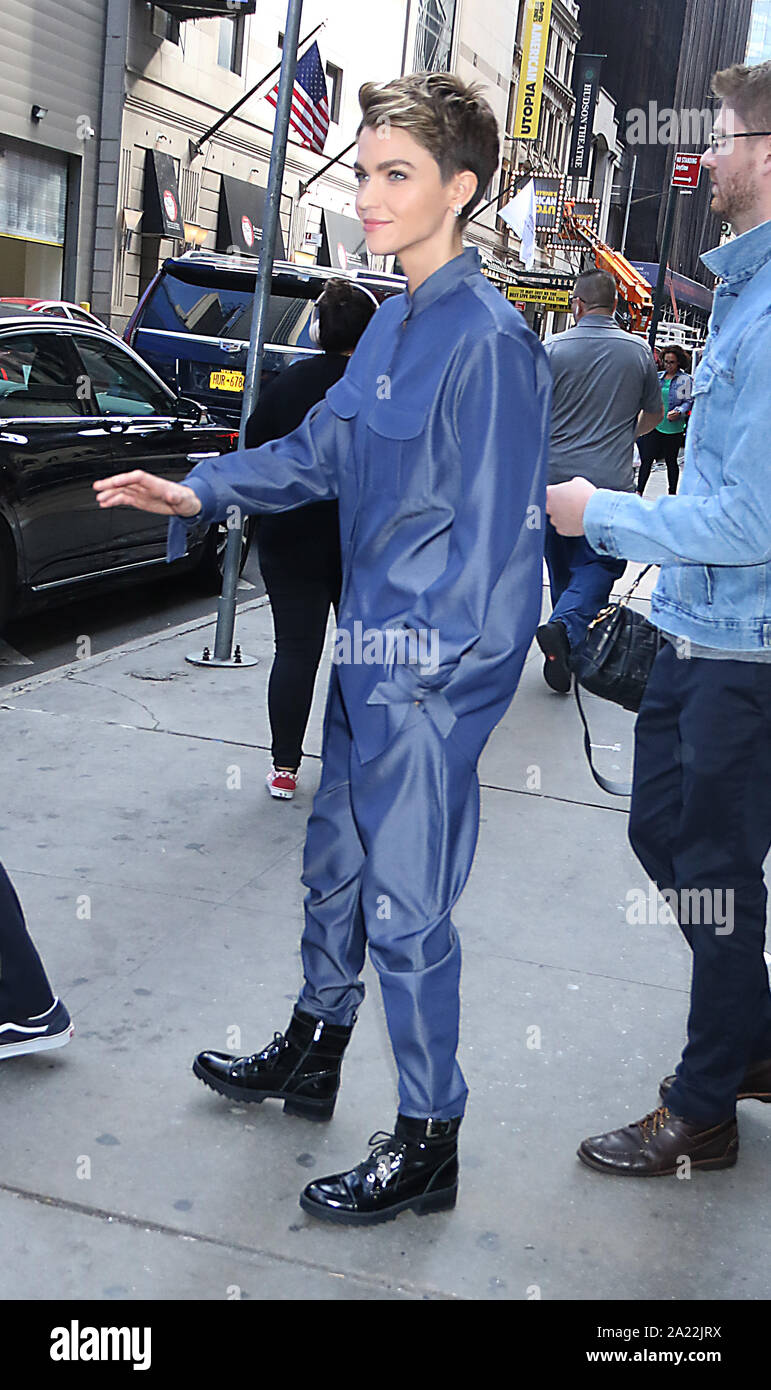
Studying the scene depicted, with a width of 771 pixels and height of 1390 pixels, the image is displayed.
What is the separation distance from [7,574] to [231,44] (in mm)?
18257

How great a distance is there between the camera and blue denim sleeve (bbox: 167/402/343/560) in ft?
8.96

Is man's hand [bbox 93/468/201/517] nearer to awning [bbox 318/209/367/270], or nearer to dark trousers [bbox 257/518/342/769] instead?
dark trousers [bbox 257/518/342/769]

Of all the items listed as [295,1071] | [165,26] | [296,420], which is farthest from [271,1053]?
[165,26]

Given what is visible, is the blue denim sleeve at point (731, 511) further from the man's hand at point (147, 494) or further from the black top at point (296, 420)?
the black top at point (296, 420)

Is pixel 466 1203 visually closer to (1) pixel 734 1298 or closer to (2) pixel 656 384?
(1) pixel 734 1298

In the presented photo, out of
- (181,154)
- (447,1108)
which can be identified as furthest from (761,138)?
(181,154)

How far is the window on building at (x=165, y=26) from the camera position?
19688mm

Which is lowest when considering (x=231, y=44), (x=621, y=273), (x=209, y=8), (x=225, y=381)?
(x=225, y=381)

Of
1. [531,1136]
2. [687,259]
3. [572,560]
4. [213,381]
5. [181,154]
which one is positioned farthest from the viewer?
[687,259]

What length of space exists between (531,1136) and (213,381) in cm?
942

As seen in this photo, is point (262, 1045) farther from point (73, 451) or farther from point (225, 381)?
point (225, 381)

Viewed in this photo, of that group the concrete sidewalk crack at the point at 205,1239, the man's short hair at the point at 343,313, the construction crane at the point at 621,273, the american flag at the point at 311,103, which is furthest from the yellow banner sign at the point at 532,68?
the concrete sidewalk crack at the point at 205,1239

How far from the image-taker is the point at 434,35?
1312 inches

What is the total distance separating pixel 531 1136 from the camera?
3.02 m
